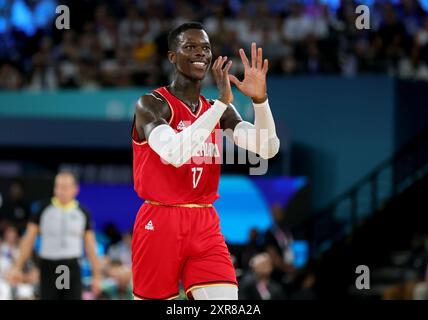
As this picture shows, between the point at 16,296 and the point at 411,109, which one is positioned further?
the point at 411,109

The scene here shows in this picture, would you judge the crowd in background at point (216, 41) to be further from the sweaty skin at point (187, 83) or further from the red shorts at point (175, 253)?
the red shorts at point (175, 253)

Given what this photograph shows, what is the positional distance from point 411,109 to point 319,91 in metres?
1.62

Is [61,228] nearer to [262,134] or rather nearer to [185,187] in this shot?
[185,187]

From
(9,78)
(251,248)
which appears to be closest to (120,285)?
(251,248)

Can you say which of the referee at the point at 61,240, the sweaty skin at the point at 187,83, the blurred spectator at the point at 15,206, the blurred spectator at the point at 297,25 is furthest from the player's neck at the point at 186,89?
the blurred spectator at the point at 297,25

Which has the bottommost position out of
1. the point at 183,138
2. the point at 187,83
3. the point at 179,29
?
the point at 183,138

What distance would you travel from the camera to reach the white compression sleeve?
5.97 metres

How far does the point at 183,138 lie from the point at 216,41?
1147 cm

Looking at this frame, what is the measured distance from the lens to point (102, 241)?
1670 cm

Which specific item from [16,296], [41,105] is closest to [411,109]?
[41,105]

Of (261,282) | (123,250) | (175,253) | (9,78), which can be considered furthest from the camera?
(9,78)

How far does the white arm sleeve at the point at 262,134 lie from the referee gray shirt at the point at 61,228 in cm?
388

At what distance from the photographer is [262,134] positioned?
6477mm
